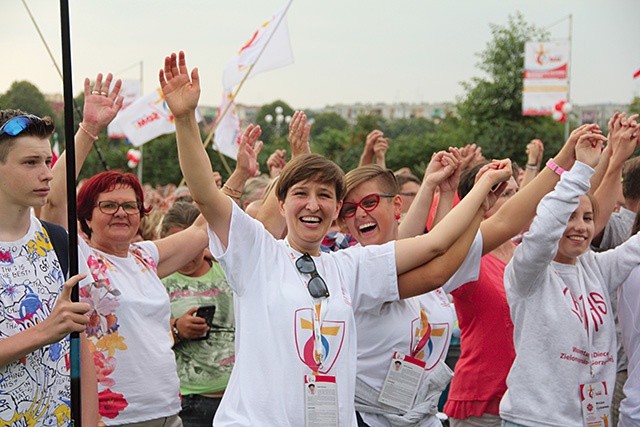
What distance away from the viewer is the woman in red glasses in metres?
3.29

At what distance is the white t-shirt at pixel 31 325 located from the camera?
10.5ft

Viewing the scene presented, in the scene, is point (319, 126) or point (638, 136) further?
point (319, 126)

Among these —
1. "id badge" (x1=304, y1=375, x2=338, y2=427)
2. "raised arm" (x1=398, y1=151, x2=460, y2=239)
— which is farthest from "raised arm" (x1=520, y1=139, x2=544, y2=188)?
"id badge" (x1=304, y1=375, x2=338, y2=427)

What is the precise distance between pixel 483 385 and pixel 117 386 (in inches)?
69.1

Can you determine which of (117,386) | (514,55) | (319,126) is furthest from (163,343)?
(319,126)

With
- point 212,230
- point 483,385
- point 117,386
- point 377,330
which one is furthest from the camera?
point 483,385

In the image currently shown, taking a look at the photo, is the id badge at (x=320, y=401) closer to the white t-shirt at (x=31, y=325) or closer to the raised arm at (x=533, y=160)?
the white t-shirt at (x=31, y=325)

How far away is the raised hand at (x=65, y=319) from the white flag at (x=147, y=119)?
10021 mm

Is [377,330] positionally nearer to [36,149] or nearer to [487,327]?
[487,327]

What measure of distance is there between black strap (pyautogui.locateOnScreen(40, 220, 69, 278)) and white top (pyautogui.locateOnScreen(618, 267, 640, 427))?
2628 mm

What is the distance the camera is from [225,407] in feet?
11.2

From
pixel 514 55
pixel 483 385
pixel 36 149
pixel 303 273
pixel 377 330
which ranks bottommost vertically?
pixel 483 385

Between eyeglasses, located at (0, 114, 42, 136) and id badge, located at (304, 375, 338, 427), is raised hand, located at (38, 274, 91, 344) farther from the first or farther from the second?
id badge, located at (304, 375, 338, 427)

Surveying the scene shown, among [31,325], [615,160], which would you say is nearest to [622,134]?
[615,160]
